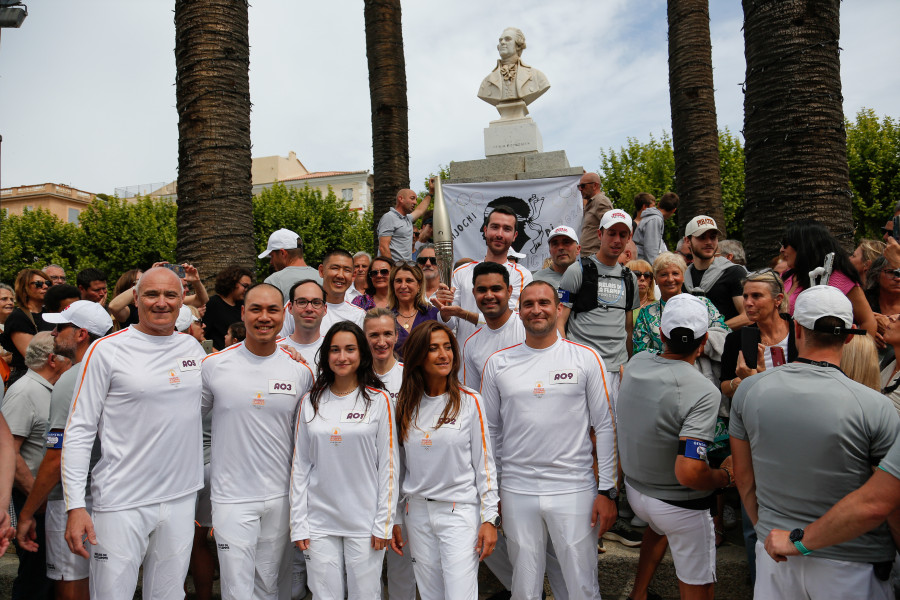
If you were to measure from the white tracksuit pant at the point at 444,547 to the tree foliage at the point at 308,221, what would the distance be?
30.5 meters

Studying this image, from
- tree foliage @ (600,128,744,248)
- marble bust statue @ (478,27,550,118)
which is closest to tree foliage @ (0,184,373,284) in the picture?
tree foliage @ (600,128,744,248)

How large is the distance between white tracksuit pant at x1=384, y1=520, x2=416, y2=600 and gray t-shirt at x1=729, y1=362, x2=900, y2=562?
2.09 m

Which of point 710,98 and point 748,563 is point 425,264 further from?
point 710,98

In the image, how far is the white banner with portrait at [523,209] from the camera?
9359mm

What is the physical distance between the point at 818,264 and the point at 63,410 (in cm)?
490

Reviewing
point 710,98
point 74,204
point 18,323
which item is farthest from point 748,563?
point 74,204

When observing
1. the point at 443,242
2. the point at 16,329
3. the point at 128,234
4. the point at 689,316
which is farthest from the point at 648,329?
the point at 128,234

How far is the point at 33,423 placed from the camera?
13.8 ft

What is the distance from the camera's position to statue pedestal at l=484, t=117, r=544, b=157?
406 inches

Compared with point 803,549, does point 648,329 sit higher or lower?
higher

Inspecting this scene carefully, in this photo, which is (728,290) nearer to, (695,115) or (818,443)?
(818,443)

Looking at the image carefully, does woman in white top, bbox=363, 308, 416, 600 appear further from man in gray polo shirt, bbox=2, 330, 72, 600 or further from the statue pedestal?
the statue pedestal

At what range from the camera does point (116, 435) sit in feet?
11.7

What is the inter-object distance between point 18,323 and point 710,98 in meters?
9.64
